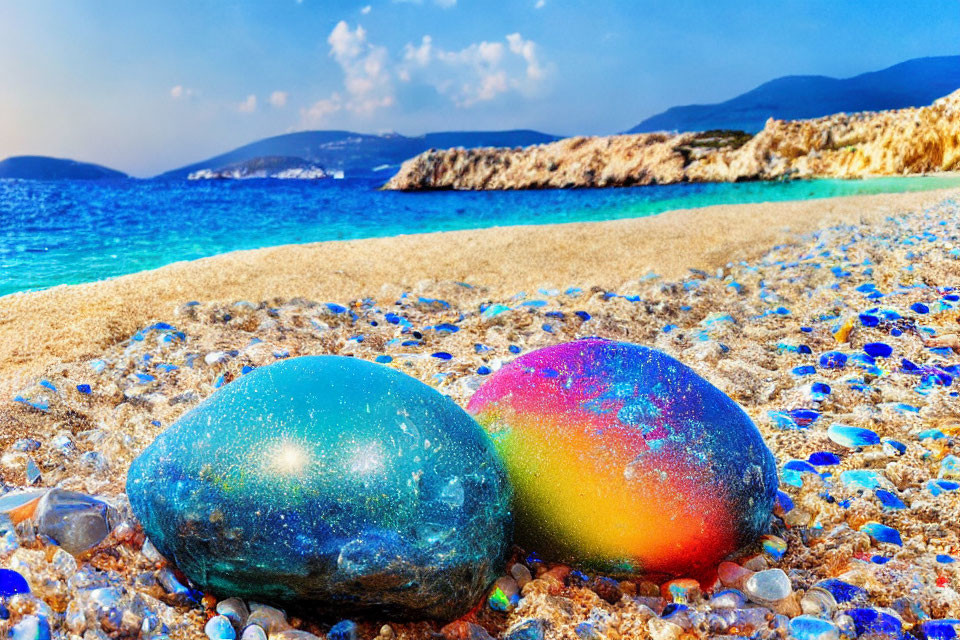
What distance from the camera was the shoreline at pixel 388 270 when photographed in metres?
4.19

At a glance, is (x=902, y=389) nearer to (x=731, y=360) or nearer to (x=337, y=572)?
(x=731, y=360)

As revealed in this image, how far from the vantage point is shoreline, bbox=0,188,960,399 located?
4188 millimetres

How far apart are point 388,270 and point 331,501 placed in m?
4.98

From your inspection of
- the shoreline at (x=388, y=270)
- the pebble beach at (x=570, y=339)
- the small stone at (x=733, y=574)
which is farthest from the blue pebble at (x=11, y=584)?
the shoreline at (x=388, y=270)

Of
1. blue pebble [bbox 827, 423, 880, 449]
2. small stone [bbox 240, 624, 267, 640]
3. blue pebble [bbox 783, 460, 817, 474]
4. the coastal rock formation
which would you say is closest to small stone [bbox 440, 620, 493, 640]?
small stone [bbox 240, 624, 267, 640]

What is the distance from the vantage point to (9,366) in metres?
3.56

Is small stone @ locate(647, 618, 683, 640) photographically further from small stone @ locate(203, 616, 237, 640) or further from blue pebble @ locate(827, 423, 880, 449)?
blue pebble @ locate(827, 423, 880, 449)

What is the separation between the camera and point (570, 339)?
430 cm

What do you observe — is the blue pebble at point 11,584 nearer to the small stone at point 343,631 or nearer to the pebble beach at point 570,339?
the pebble beach at point 570,339

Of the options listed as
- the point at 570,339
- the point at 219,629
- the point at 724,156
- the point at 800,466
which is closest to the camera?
the point at 219,629

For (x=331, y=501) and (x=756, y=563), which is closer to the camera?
(x=331, y=501)

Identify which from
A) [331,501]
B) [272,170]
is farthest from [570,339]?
[272,170]

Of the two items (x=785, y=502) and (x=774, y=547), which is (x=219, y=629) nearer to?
(x=774, y=547)

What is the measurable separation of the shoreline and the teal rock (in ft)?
6.93
